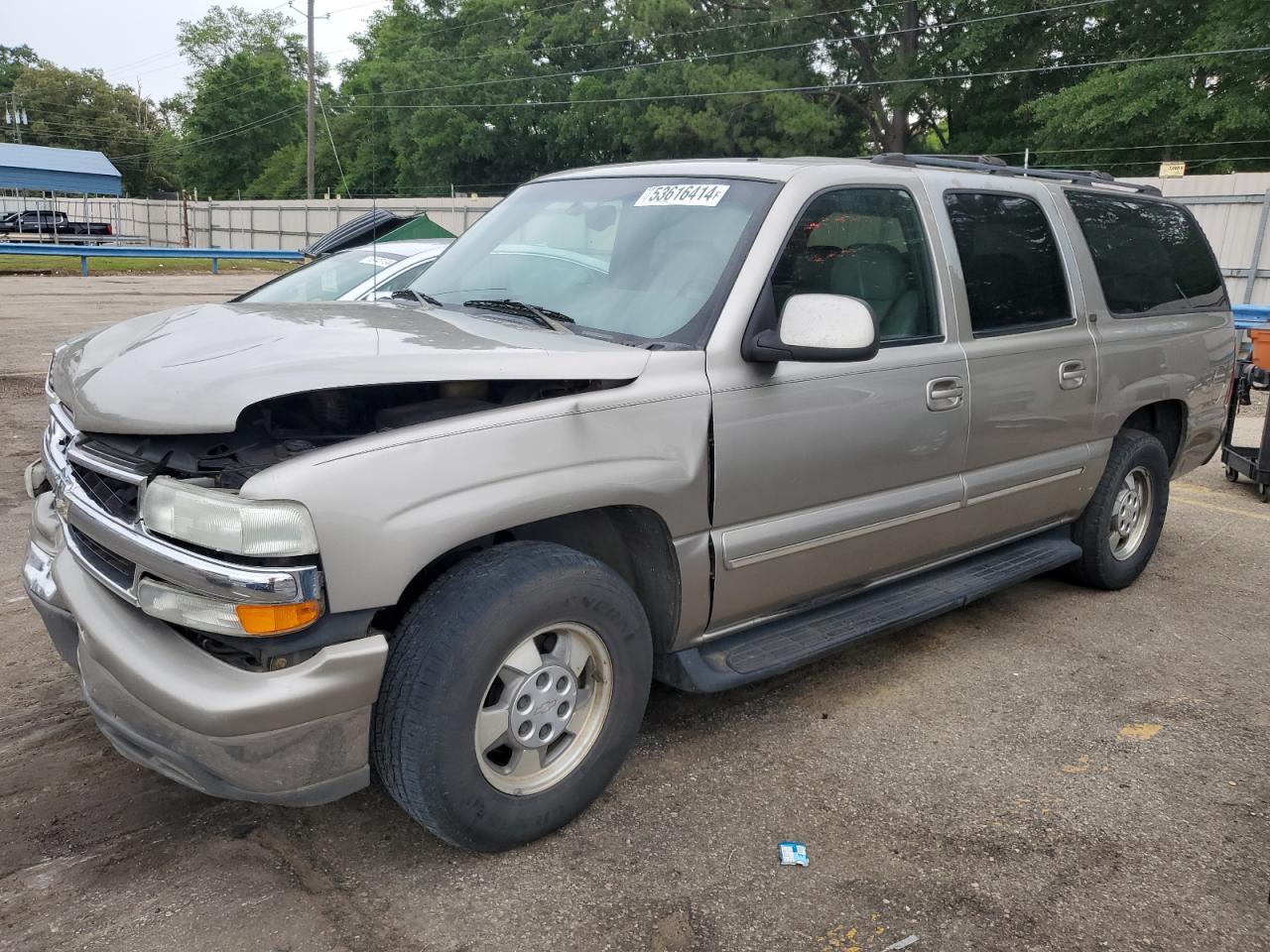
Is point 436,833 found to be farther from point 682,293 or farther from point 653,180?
point 653,180

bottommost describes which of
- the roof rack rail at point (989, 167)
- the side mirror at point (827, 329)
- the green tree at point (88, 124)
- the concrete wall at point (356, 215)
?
the side mirror at point (827, 329)

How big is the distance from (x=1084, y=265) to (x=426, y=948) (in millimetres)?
3820

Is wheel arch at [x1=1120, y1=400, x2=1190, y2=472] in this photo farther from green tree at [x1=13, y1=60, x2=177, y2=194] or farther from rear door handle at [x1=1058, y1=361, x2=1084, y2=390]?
green tree at [x1=13, y1=60, x2=177, y2=194]

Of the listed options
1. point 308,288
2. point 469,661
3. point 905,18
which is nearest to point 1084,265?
point 469,661

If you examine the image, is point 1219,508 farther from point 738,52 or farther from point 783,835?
point 738,52

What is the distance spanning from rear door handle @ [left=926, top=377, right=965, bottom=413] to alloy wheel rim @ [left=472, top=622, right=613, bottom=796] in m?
1.59

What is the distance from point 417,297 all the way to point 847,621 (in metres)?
1.95

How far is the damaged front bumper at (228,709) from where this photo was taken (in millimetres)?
2361

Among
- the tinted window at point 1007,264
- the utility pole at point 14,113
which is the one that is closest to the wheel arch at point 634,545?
the tinted window at point 1007,264

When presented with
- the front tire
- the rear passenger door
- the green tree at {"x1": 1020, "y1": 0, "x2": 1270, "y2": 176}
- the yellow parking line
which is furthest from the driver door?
the green tree at {"x1": 1020, "y1": 0, "x2": 1270, "y2": 176}

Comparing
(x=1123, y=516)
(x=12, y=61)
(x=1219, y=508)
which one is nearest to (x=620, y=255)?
(x=1123, y=516)

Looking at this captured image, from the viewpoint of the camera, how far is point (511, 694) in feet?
9.00

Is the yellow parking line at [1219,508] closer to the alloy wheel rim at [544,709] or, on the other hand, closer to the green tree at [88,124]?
the alloy wheel rim at [544,709]

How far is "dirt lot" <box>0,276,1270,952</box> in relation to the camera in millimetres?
2584
